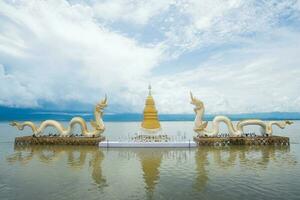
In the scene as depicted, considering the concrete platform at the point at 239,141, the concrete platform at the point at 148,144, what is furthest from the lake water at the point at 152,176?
the concrete platform at the point at 239,141

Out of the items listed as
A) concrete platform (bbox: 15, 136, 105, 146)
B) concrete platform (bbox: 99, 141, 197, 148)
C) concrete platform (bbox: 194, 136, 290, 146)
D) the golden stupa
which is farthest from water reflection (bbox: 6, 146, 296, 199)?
the golden stupa

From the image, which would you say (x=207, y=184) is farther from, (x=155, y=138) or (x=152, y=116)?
(x=152, y=116)

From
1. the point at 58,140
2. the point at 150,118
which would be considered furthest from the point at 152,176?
the point at 58,140

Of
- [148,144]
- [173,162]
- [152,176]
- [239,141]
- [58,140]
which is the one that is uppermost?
[58,140]

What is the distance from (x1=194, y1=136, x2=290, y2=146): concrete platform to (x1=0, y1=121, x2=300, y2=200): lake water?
745cm

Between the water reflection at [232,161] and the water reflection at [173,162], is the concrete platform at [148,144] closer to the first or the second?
the water reflection at [173,162]

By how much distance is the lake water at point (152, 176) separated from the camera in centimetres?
1722

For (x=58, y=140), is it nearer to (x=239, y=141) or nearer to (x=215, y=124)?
(x=215, y=124)

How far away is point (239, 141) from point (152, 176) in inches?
924

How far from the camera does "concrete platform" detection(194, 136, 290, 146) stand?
41.0m

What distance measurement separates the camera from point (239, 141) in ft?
138

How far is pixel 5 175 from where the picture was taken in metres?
22.3

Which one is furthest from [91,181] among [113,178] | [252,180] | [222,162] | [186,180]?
[222,162]

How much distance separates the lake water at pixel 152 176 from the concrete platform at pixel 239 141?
24.4 feet
